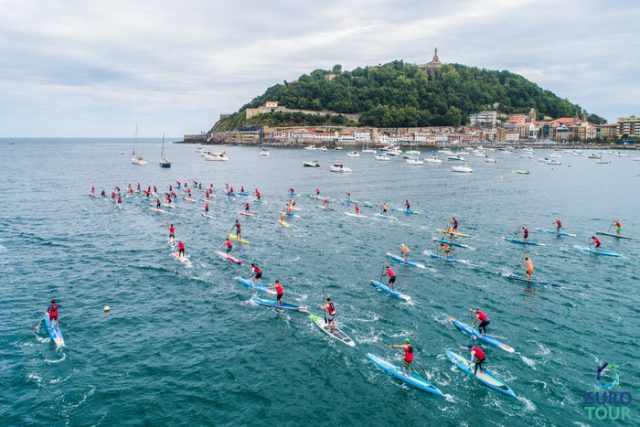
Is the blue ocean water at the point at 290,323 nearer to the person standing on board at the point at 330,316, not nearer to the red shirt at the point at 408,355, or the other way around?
the person standing on board at the point at 330,316

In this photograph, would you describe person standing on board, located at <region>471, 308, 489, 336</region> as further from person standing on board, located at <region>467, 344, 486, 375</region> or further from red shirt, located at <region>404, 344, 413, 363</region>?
red shirt, located at <region>404, 344, 413, 363</region>

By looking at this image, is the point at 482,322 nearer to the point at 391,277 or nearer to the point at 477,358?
the point at 477,358

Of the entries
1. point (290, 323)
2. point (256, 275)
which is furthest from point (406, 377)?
point (256, 275)

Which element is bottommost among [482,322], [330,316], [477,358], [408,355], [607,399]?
[607,399]

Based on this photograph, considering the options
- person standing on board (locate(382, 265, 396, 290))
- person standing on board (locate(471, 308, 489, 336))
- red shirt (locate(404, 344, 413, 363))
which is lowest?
red shirt (locate(404, 344, 413, 363))

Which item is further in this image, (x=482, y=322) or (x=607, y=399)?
(x=482, y=322)

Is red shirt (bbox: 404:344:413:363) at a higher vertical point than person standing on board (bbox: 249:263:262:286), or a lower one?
lower

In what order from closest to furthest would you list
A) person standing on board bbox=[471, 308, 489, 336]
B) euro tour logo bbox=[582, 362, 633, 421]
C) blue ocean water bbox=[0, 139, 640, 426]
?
euro tour logo bbox=[582, 362, 633, 421]
blue ocean water bbox=[0, 139, 640, 426]
person standing on board bbox=[471, 308, 489, 336]

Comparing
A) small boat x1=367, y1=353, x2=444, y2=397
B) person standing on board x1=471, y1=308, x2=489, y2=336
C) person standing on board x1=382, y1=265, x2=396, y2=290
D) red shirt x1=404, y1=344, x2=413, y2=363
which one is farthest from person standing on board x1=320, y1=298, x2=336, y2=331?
person standing on board x1=471, y1=308, x2=489, y2=336
